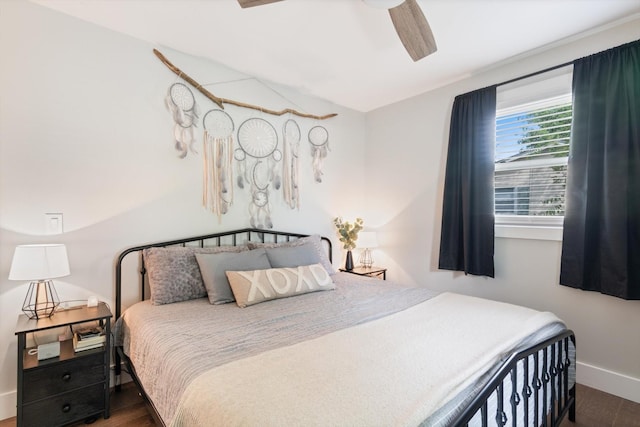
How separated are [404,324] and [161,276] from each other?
1.64m

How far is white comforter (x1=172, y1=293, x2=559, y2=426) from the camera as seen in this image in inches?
37.1

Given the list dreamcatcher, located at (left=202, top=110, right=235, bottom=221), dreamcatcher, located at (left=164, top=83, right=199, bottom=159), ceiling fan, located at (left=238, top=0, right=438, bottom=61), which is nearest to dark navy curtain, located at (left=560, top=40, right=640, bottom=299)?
ceiling fan, located at (left=238, top=0, right=438, bottom=61)

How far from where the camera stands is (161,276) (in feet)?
7.03

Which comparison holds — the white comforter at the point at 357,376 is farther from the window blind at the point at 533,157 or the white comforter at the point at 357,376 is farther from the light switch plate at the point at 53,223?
the light switch plate at the point at 53,223

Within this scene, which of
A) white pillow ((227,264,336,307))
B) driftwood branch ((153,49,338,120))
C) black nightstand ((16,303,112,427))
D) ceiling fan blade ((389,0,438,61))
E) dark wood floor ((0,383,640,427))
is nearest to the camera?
black nightstand ((16,303,112,427))

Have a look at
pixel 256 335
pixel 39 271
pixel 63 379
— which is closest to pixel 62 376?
pixel 63 379

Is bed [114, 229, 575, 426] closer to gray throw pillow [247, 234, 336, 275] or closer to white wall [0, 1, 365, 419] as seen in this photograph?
gray throw pillow [247, 234, 336, 275]

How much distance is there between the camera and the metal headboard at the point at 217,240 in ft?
7.38

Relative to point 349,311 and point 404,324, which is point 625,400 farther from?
point 349,311

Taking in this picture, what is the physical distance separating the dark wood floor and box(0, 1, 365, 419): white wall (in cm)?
59

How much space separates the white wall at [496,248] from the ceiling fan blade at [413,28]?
3.99ft

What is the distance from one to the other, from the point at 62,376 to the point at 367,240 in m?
2.81

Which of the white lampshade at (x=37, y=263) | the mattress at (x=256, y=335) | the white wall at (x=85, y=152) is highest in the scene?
the white wall at (x=85, y=152)

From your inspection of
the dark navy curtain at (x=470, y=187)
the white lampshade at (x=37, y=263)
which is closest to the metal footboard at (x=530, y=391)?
the dark navy curtain at (x=470, y=187)
